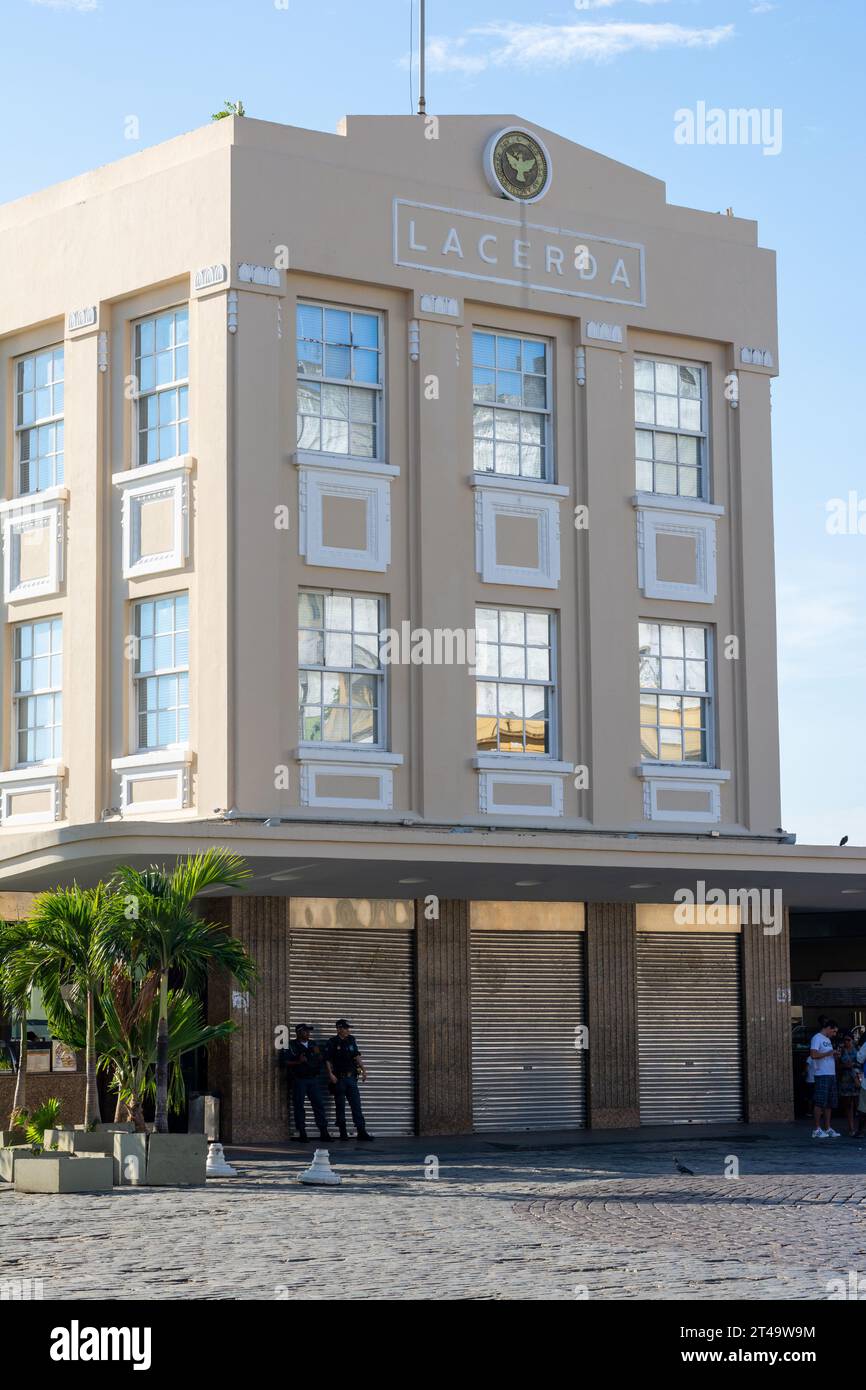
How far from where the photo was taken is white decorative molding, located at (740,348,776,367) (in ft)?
101

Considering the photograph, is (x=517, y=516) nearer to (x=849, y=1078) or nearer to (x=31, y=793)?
(x=31, y=793)

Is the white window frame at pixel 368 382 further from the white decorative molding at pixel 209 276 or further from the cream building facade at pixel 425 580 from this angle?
the white decorative molding at pixel 209 276

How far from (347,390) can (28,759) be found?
22.7 feet

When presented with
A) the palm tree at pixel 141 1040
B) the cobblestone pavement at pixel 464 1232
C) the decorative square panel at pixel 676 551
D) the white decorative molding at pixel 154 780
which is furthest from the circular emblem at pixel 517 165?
the cobblestone pavement at pixel 464 1232

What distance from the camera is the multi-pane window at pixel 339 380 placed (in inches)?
1077

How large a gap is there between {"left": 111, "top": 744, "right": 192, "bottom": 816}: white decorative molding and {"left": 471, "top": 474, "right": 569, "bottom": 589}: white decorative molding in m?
4.98

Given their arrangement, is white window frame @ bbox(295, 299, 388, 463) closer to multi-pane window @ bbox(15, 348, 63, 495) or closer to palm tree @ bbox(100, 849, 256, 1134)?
multi-pane window @ bbox(15, 348, 63, 495)

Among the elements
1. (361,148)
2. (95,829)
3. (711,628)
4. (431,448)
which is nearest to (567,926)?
(711,628)

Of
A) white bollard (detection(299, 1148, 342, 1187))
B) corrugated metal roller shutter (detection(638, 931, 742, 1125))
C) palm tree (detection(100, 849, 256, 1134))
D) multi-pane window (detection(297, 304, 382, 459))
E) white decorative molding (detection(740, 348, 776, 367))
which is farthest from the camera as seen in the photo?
white decorative molding (detection(740, 348, 776, 367))

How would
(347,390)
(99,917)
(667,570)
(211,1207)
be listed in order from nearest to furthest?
(211,1207) < (99,917) < (347,390) < (667,570)

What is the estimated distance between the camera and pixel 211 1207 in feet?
57.2

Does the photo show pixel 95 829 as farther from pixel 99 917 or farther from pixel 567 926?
pixel 567 926

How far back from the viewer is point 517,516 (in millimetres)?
28719

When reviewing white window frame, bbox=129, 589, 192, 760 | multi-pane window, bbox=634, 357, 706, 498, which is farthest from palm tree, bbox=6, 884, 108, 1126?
multi-pane window, bbox=634, 357, 706, 498
